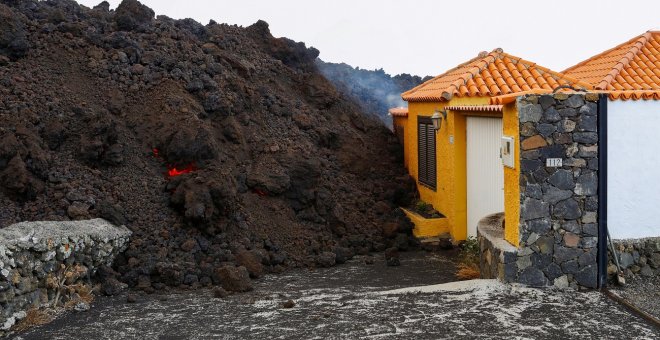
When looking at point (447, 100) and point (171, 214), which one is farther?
point (447, 100)

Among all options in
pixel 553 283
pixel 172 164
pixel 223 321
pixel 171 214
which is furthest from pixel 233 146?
pixel 553 283

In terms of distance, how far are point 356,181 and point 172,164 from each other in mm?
Answer: 4001

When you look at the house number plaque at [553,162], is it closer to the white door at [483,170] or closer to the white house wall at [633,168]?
the white house wall at [633,168]

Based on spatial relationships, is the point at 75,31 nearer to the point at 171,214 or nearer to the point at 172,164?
the point at 172,164

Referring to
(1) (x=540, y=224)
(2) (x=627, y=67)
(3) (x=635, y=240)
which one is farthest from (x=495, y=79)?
(1) (x=540, y=224)

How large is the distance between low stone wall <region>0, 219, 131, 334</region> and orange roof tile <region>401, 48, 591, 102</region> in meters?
6.50

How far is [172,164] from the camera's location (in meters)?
12.5

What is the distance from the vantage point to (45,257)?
8.72 metres

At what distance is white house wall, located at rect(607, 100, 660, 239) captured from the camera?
28.8ft

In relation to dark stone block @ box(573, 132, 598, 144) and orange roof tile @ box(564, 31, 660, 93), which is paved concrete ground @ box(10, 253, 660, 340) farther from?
orange roof tile @ box(564, 31, 660, 93)

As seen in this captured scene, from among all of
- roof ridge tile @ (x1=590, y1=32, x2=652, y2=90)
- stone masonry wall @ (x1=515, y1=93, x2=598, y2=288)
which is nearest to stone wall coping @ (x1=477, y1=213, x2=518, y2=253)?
stone masonry wall @ (x1=515, y1=93, x2=598, y2=288)

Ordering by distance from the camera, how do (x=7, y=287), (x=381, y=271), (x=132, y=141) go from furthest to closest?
(x=132, y=141)
(x=381, y=271)
(x=7, y=287)

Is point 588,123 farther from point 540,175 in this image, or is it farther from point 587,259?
point 587,259

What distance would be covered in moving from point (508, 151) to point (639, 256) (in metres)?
2.17
